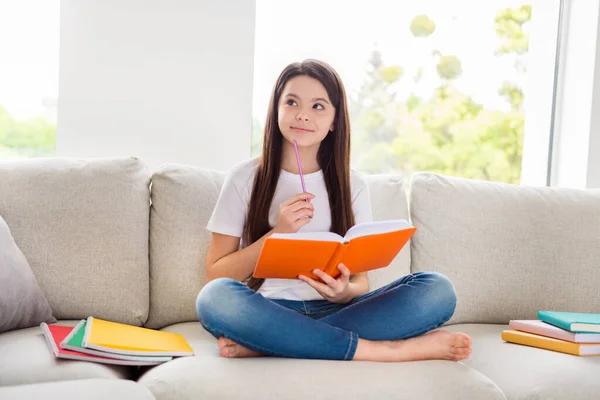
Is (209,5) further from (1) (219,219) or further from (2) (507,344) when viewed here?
(2) (507,344)

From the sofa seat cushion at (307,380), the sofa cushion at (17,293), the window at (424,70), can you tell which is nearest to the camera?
the sofa seat cushion at (307,380)

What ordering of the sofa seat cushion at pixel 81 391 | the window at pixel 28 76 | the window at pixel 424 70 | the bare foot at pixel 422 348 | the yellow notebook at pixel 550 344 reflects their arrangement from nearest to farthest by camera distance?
the sofa seat cushion at pixel 81 391 < the bare foot at pixel 422 348 < the yellow notebook at pixel 550 344 < the window at pixel 28 76 < the window at pixel 424 70

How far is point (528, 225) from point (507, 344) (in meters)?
0.52

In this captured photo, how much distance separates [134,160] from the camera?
2281mm

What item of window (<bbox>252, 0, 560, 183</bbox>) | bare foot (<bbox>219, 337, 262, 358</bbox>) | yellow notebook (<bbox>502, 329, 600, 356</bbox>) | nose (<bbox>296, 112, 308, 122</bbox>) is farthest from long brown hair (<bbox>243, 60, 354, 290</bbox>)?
window (<bbox>252, 0, 560, 183</bbox>)

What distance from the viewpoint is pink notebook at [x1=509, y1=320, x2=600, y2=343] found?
1.96 meters

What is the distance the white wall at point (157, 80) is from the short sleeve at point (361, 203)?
75 cm

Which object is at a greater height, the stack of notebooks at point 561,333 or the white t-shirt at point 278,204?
the white t-shirt at point 278,204

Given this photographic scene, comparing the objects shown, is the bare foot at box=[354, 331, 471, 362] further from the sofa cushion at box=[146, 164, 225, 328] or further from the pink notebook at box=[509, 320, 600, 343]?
the sofa cushion at box=[146, 164, 225, 328]

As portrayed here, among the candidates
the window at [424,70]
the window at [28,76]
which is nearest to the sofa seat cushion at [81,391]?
the window at [28,76]

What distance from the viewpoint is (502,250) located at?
2.36 meters

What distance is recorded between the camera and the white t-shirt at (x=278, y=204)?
2031 mm

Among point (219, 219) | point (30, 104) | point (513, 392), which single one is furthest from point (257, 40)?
point (513, 392)

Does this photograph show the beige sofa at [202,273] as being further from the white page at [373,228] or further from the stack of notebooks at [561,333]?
the white page at [373,228]
